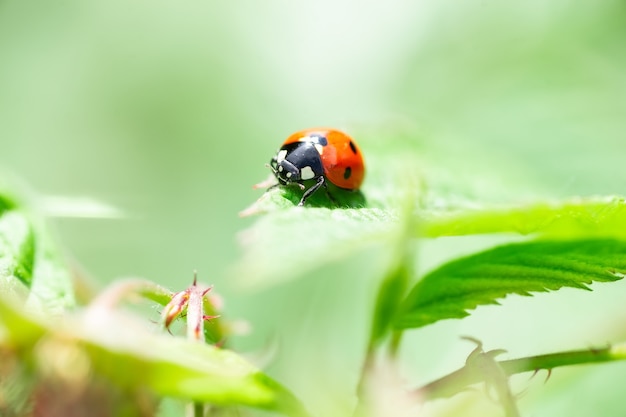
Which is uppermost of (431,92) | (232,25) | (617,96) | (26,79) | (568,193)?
(232,25)

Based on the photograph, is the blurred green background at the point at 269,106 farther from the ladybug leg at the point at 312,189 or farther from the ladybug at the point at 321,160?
the ladybug leg at the point at 312,189

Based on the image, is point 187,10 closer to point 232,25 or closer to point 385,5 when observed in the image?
point 232,25

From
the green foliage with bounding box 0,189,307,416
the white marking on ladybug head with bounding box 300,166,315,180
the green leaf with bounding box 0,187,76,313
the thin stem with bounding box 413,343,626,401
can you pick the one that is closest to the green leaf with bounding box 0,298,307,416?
the green foliage with bounding box 0,189,307,416

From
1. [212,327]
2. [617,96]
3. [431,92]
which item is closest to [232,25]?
[431,92]

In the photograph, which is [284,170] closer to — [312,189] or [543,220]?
[312,189]

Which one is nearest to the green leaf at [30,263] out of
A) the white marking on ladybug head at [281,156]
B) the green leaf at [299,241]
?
the green leaf at [299,241]
